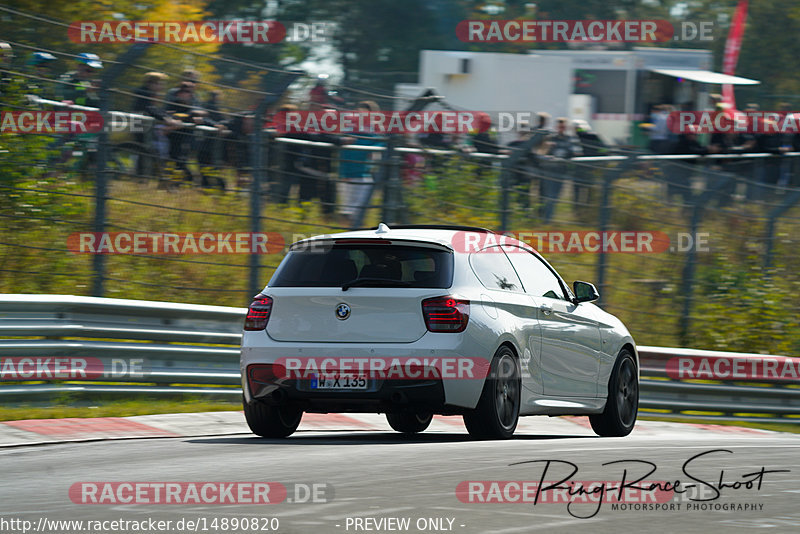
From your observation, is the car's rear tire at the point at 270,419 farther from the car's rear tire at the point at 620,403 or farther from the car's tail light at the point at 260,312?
the car's rear tire at the point at 620,403

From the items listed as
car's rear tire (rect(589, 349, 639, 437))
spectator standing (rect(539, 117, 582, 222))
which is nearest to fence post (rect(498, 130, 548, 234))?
spectator standing (rect(539, 117, 582, 222))

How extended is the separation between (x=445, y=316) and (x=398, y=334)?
0.34m

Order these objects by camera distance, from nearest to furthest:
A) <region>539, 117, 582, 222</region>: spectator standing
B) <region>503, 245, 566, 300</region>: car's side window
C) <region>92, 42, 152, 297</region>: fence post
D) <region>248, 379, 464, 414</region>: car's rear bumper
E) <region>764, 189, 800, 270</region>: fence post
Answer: <region>248, 379, 464, 414</region>: car's rear bumper, <region>503, 245, 566, 300</region>: car's side window, <region>92, 42, 152, 297</region>: fence post, <region>539, 117, 582, 222</region>: spectator standing, <region>764, 189, 800, 270</region>: fence post

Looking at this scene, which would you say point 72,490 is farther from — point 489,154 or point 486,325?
point 489,154

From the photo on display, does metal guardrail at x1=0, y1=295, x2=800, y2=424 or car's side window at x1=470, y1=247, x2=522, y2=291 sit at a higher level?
car's side window at x1=470, y1=247, x2=522, y2=291

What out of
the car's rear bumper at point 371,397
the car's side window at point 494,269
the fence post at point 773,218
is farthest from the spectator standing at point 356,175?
the fence post at point 773,218

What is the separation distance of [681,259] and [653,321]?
85 centimetres

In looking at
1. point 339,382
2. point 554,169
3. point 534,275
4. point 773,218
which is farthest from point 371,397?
point 773,218

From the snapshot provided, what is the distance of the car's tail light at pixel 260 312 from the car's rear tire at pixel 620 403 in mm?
3353

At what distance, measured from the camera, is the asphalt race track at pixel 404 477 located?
6.30 metres

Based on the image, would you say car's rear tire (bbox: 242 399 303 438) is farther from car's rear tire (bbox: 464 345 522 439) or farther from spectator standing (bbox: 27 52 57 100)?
spectator standing (bbox: 27 52 57 100)

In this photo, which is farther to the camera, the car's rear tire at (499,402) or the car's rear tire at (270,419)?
the car's rear tire at (270,419)

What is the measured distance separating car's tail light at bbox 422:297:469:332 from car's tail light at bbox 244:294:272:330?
1153 mm

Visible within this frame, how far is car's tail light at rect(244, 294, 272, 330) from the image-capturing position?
32.3ft
